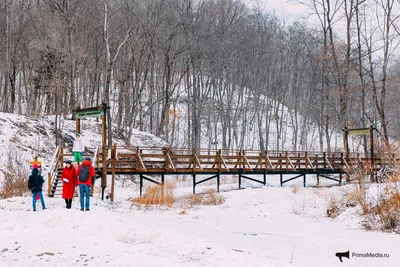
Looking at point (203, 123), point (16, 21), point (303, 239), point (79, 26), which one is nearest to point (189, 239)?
point (303, 239)

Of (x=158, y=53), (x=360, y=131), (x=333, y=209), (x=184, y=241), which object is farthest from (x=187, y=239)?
(x=158, y=53)

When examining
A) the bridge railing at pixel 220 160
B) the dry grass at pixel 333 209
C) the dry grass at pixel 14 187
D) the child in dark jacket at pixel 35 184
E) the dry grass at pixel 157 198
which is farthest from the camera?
the bridge railing at pixel 220 160

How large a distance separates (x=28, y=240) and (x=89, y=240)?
1.20 metres

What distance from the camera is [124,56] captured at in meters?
38.8

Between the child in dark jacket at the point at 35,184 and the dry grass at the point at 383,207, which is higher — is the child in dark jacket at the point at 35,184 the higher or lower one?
the higher one

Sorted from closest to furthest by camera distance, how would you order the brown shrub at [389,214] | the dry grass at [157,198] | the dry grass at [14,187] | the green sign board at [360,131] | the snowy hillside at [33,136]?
the brown shrub at [389,214] < the dry grass at [14,187] < the dry grass at [157,198] < the snowy hillside at [33,136] < the green sign board at [360,131]

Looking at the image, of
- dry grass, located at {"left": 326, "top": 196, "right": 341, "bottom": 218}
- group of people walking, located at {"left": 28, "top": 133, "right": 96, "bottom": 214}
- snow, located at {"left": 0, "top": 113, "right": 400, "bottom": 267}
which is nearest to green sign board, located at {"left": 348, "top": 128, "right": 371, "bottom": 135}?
snow, located at {"left": 0, "top": 113, "right": 400, "bottom": 267}

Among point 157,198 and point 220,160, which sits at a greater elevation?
point 220,160

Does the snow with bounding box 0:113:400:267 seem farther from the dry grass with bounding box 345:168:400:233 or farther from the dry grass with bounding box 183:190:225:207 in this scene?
the dry grass with bounding box 183:190:225:207

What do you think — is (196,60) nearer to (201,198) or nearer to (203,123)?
(203,123)

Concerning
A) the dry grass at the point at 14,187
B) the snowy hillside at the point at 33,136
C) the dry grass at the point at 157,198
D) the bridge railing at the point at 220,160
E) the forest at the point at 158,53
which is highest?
the forest at the point at 158,53

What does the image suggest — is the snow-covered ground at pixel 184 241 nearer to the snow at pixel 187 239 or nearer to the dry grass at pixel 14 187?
the snow at pixel 187 239

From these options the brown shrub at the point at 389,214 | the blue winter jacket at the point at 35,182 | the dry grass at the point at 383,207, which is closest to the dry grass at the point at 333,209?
the dry grass at the point at 383,207

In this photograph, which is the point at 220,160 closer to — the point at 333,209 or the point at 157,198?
the point at 157,198
